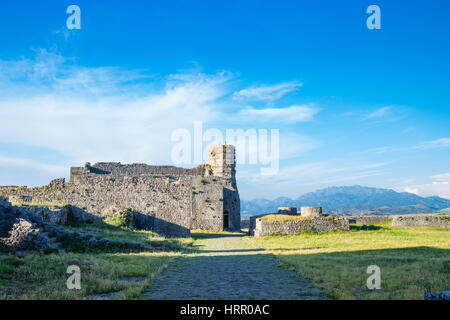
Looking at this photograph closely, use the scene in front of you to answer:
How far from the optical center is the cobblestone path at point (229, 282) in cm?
721

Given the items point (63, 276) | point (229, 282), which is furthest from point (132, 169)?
point (229, 282)

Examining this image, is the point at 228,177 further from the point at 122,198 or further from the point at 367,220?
the point at 367,220

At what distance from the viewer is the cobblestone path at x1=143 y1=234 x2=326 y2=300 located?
284 inches

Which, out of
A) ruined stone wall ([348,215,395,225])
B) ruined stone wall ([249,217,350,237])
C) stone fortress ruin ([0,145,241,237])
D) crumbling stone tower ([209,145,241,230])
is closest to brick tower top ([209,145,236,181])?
crumbling stone tower ([209,145,241,230])

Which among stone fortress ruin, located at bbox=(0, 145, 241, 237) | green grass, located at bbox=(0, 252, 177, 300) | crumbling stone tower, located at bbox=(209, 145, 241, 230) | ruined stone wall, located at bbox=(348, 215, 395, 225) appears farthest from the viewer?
ruined stone wall, located at bbox=(348, 215, 395, 225)

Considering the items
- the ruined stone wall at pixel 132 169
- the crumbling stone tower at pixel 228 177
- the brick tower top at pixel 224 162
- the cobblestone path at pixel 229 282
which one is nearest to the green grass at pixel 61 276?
the cobblestone path at pixel 229 282

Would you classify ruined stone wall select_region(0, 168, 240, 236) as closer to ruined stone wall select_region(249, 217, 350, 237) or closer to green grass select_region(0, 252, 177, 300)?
ruined stone wall select_region(249, 217, 350, 237)

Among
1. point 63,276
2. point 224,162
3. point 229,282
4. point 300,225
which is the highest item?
point 224,162

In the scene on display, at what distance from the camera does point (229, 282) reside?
28.5 ft
